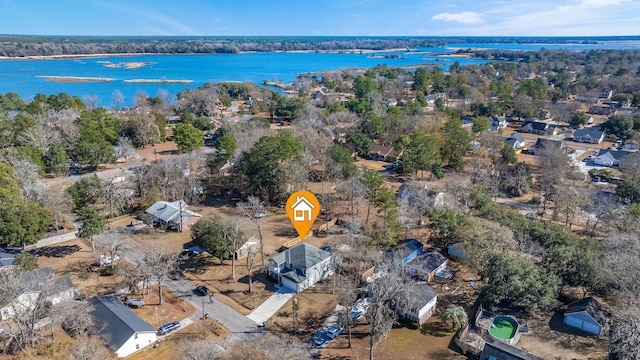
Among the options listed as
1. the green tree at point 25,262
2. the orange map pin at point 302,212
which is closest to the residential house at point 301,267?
the orange map pin at point 302,212

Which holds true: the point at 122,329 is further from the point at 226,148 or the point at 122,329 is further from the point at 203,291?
the point at 226,148

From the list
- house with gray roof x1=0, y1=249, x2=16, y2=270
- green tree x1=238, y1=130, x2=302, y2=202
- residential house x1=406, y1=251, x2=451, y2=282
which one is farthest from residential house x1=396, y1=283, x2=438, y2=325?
house with gray roof x1=0, y1=249, x2=16, y2=270

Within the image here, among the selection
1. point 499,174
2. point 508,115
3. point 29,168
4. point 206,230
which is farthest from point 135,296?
point 508,115

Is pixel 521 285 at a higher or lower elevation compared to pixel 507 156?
lower

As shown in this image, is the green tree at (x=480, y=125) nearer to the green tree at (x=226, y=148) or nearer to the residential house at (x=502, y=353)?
the green tree at (x=226, y=148)

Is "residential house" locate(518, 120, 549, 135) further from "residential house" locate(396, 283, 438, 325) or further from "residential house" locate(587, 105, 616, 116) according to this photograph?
"residential house" locate(396, 283, 438, 325)

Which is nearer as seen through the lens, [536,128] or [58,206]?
[58,206]

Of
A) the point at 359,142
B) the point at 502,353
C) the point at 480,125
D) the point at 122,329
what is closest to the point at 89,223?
the point at 122,329
